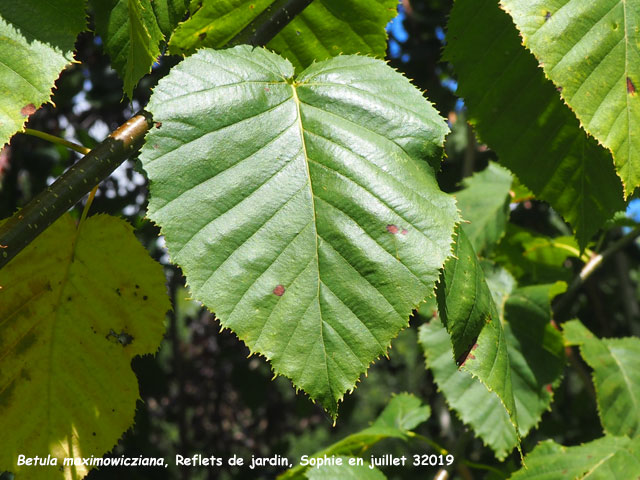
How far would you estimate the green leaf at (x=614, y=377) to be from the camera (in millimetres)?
1590

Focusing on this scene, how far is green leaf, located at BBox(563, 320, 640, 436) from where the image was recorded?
62.6 inches

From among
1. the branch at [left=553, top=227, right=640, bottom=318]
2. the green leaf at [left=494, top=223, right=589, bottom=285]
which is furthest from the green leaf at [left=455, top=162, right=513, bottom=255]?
the branch at [left=553, top=227, right=640, bottom=318]

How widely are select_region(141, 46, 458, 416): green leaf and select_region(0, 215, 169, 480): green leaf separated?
265 millimetres

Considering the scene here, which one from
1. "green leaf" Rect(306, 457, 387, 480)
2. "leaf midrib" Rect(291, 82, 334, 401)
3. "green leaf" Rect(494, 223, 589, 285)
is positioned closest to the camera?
"leaf midrib" Rect(291, 82, 334, 401)

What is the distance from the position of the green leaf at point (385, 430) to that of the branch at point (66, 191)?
0.90 m

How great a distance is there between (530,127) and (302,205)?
21.8 inches

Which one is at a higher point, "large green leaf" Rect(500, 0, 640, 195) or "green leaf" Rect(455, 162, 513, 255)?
"green leaf" Rect(455, 162, 513, 255)

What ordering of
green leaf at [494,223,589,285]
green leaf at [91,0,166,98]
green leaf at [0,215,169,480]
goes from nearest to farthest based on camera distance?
green leaf at [91,0,166,98]
green leaf at [0,215,169,480]
green leaf at [494,223,589,285]

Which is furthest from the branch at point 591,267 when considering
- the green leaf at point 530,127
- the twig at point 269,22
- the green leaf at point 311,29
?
the twig at point 269,22

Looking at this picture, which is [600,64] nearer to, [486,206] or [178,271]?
[486,206]

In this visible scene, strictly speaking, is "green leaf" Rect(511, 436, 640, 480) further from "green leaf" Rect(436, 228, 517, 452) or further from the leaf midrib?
the leaf midrib

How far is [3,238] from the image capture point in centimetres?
74

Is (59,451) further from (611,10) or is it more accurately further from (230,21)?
(611,10)

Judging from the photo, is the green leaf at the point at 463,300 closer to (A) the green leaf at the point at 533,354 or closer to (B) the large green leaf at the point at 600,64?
(B) the large green leaf at the point at 600,64
